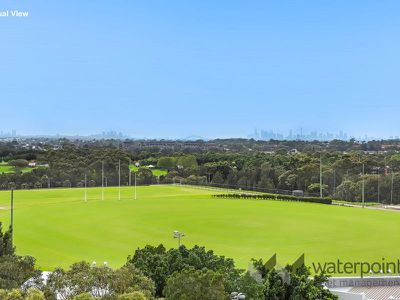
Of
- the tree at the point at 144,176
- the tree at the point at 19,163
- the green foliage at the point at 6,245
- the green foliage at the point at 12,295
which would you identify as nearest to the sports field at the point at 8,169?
the tree at the point at 19,163

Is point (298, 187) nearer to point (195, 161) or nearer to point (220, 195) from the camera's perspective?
point (220, 195)

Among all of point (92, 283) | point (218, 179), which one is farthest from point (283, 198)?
point (92, 283)

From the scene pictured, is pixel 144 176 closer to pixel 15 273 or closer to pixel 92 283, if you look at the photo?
pixel 15 273

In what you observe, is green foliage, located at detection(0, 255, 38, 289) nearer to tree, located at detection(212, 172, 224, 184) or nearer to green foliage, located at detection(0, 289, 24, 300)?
green foliage, located at detection(0, 289, 24, 300)

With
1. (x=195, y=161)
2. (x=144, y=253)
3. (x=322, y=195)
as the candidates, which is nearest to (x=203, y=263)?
(x=144, y=253)

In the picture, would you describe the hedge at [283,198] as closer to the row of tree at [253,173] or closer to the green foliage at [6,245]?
the row of tree at [253,173]

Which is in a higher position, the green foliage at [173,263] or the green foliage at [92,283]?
the green foliage at [92,283]

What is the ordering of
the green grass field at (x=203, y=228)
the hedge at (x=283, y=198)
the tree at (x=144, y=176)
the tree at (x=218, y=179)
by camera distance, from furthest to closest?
1. the tree at (x=144, y=176)
2. the tree at (x=218, y=179)
3. the hedge at (x=283, y=198)
4. the green grass field at (x=203, y=228)
